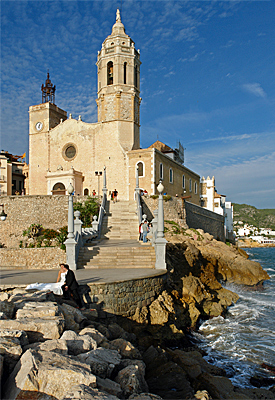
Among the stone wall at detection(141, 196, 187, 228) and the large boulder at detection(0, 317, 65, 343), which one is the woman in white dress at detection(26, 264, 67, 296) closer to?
the large boulder at detection(0, 317, 65, 343)

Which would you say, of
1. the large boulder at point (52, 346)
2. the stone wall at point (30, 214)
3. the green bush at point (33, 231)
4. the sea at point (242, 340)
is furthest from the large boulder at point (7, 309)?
the stone wall at point (30, 214)

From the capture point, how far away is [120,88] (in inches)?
1210

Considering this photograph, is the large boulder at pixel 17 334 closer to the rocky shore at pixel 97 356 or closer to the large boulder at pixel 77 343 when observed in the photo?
the rocky shore at pixel 97 356

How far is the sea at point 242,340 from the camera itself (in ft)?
27.8

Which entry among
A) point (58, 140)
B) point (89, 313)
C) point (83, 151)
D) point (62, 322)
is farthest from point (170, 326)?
point (58, 140)

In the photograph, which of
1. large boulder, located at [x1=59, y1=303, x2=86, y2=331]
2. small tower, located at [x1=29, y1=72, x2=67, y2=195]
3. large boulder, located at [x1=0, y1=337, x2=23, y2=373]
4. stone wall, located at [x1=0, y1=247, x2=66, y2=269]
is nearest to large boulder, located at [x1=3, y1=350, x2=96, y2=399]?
large boulder, located at [x1=0, y1=337, x2=23, y2=373]

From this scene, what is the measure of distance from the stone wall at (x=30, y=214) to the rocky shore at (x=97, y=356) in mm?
15435

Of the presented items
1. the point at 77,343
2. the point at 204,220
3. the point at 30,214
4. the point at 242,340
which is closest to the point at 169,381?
the point at 77,343

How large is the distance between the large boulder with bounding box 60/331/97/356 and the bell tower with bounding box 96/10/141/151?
26792mm

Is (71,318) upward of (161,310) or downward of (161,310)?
upward

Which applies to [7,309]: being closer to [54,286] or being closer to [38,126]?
[54,286]

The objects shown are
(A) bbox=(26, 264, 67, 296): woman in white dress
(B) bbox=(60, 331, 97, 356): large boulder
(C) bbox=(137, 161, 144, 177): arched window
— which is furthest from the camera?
(C) bbox=(137, 161, 144, 177): arched window

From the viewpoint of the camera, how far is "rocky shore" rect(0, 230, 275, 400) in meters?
3.51

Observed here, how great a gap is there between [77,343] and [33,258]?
10.1 meters
